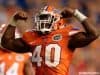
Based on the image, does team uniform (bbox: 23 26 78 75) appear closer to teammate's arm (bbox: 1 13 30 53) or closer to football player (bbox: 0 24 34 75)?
teammate's arm (bbox: 1 13 30 53)

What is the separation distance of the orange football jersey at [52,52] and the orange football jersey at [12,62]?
1188 millimetres

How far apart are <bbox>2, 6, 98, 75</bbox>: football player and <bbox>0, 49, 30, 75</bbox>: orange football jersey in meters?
1.15

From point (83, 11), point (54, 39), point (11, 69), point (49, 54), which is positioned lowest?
point (11, 69)

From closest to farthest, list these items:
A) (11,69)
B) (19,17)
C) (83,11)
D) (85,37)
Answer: (85,37), (19,17), (11,69), (83,11)

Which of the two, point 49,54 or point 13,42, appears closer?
point 49,54

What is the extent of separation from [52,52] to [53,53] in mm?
13

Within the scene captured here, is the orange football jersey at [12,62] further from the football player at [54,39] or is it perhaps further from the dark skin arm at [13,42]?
the football player at [54,39]

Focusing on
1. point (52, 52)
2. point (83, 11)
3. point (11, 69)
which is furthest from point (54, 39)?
point (83, 11)

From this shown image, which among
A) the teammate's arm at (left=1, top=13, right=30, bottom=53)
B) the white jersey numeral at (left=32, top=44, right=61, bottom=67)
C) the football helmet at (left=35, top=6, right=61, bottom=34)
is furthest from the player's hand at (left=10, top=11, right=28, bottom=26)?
the white jersey numeral at (left=32, top=44, right=61, bottom=67)

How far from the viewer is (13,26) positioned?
4023 mm

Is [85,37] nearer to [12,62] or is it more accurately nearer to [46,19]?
[46,19]

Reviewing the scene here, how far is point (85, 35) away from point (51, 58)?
1.01 ft

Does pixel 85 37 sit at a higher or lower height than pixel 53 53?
higher

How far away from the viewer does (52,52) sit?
3801mm
